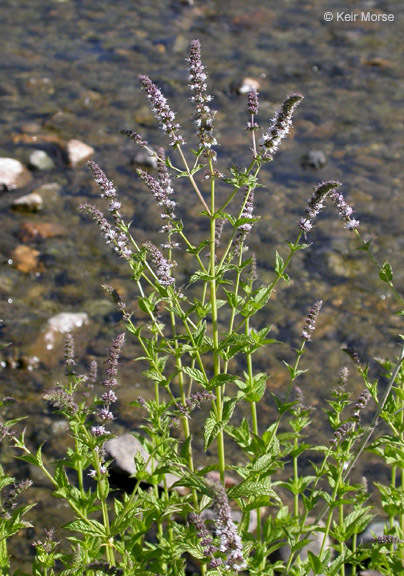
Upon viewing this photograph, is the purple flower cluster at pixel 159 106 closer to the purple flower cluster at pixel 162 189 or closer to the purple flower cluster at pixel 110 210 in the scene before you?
the purple flower cluster at pixel 162 189

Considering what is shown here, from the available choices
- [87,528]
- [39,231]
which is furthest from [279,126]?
[39,231]

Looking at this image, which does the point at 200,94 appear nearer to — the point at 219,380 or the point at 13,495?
the point at 219,380

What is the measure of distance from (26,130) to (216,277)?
280 inches

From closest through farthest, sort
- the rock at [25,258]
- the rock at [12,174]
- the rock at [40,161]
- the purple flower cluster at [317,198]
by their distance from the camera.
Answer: the purple flower cluster at [317,198] → the rock at [25,258] → the rock at [12,174] → the rock at [40,161]

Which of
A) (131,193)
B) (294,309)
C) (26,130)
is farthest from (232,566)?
(26,130)

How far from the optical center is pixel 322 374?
257 inches

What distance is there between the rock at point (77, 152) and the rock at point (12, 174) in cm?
58

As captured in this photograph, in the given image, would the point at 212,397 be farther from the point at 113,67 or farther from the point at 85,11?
the point at 85,11

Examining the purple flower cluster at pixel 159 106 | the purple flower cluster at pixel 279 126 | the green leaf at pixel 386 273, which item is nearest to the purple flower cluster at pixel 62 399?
the purple flower cluster at pixel 159 106

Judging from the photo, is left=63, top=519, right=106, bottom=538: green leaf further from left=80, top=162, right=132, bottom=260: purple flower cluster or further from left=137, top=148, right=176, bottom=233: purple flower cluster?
left=137, top=148, right=176, bottom=233: purple flower cluster

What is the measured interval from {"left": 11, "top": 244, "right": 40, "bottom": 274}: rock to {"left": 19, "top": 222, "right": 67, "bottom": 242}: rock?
182 millimetres

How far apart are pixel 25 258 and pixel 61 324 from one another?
48.6 inches

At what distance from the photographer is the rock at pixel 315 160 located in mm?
A: 9008

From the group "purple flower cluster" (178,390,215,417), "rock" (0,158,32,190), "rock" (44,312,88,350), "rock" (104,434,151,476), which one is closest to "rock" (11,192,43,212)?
"rock" (0,158,32,190)
